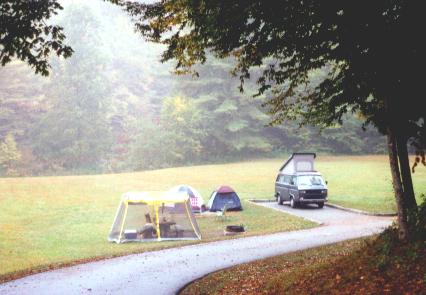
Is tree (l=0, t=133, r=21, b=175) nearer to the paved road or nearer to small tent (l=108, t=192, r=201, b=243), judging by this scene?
small tent (l=108, t=192, r=201, b=243)

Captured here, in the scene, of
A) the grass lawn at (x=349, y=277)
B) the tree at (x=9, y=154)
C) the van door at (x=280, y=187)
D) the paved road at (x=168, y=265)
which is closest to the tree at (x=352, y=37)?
the grass lawn at (x=349, y=277)

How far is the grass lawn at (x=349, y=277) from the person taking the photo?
733 centimetres

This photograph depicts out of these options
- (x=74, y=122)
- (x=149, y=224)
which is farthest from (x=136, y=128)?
(x=149, y=224)

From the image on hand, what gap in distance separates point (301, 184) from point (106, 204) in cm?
1237

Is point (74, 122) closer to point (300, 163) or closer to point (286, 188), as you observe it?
point (300, 163)

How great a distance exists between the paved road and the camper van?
19.5 feet

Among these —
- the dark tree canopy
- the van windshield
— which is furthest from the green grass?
the dark tree canopy

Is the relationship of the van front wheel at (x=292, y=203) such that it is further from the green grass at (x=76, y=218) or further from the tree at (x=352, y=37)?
the tree at (x=352, y=37)

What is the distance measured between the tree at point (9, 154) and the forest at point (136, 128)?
0.15 meters

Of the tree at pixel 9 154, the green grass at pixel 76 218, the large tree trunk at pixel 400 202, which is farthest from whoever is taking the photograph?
the tree at pixel 9 154

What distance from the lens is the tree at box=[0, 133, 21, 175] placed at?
53.8 m

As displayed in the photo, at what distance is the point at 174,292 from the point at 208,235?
10.1 m

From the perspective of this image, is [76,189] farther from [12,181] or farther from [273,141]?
[273,141]

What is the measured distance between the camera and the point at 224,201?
27.8 meters
